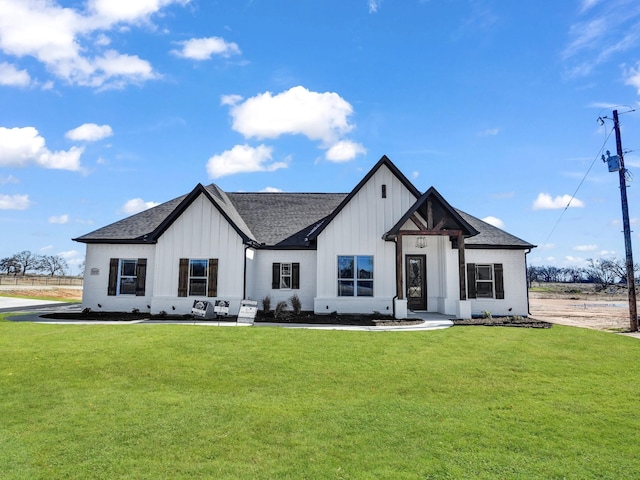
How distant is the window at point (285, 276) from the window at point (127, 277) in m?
6.82

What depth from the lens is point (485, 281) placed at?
774 inches

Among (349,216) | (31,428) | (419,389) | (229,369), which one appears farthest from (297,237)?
(31,428)

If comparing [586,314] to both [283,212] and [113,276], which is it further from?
[113,276]

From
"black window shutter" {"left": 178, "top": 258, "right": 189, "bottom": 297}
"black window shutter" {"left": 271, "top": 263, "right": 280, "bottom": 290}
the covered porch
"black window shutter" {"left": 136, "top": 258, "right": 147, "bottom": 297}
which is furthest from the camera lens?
"black window shutter" {"left": 271, "top": 263, "right": 280, "bottom": 290}

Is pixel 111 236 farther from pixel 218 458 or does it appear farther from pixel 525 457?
pixel 525 457

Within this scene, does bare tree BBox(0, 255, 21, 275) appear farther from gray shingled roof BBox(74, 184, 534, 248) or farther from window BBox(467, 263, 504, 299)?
window BBox(467, 263, 504, 299)

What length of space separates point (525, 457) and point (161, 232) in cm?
1734

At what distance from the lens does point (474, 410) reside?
6359 millimetres

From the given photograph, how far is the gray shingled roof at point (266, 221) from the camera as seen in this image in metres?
19.5

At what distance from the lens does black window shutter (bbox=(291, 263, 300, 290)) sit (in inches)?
779

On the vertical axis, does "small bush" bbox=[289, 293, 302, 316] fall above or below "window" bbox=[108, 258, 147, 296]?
below

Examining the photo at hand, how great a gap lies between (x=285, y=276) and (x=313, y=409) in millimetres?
13792

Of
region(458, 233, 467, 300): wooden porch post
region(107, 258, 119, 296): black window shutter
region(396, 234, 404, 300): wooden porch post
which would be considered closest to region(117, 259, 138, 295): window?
region(107, 258, 119, 296): black window shutter

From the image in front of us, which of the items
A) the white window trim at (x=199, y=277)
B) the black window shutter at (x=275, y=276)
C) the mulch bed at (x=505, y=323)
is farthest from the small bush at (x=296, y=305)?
the mulch bed at (x=505, y=323)
